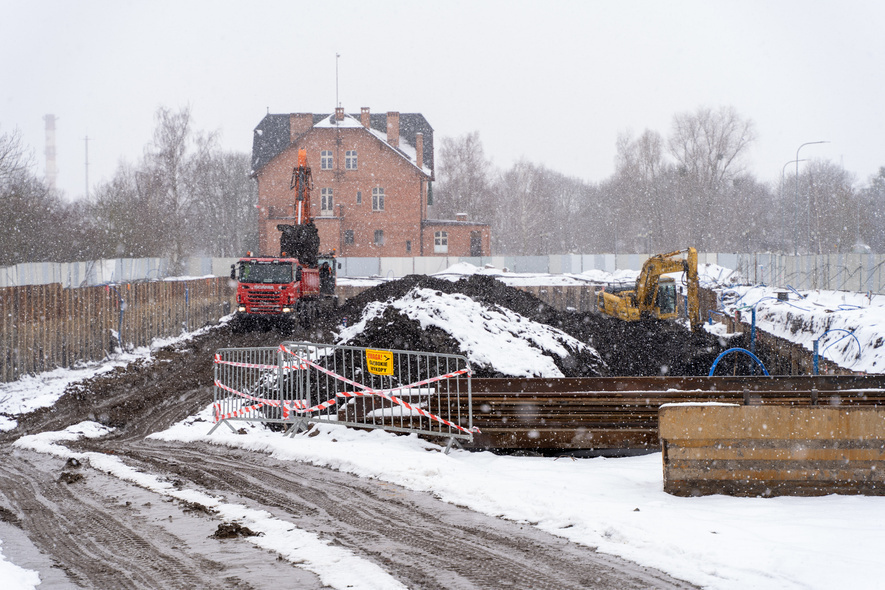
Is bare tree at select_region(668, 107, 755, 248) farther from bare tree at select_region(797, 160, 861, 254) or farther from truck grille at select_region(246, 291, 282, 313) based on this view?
truck grille at select_region(246, 291, 282, 313)

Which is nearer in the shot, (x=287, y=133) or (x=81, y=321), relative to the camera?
(x=81, y=321)

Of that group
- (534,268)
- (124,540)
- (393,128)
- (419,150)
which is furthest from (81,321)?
(419,150)

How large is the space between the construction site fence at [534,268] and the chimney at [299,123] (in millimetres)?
12006

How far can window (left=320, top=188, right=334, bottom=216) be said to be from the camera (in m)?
59.9

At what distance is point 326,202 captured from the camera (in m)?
60.2

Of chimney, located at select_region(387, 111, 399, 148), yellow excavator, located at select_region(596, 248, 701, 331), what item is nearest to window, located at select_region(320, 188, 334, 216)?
chimney, located at select_region(387, 111, 399, 148)

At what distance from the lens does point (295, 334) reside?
93.9ft

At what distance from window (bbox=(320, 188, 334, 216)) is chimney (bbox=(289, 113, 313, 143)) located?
5.82 meters

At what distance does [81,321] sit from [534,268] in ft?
146

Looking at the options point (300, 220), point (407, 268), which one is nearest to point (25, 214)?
point (300, 220)

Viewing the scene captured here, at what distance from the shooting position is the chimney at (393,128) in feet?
206

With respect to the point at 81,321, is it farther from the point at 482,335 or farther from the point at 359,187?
the point at 359,187

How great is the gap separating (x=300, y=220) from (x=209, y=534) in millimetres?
28746

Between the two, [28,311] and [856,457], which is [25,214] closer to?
[28,311]
